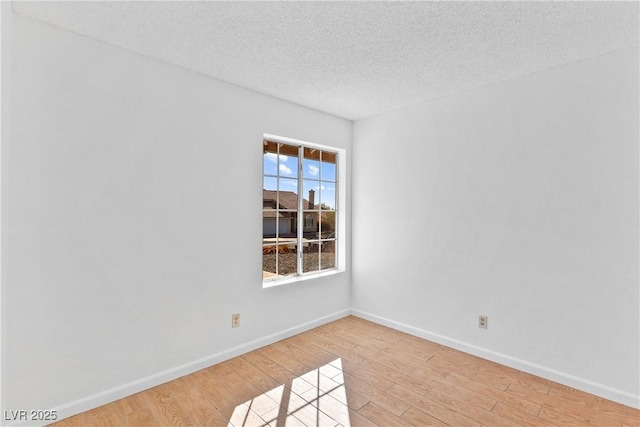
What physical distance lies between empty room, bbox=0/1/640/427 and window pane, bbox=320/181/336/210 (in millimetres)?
502

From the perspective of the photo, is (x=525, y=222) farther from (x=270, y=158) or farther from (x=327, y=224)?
(x=270, y=158)

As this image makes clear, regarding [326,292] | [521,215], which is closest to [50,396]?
[326,292]

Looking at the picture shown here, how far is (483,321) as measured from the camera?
287 centimetres

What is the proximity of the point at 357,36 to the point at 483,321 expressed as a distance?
8.62 feet

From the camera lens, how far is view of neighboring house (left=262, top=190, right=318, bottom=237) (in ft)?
10.6

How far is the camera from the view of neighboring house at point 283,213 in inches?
127

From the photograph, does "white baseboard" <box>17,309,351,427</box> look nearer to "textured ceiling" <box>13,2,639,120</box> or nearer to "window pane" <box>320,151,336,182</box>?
"window pane" <box>320,151,336,182</box>

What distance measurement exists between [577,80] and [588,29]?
20.2 inches

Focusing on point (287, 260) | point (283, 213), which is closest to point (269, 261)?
point (287, 260)

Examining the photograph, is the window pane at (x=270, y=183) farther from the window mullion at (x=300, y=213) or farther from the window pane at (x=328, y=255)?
the window pane at (x=328, y=255)

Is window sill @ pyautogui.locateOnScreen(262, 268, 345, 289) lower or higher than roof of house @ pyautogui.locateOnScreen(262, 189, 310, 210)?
lower

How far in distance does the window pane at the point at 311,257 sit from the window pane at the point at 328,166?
81 cm

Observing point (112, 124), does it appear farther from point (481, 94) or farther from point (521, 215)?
point (521, 215)

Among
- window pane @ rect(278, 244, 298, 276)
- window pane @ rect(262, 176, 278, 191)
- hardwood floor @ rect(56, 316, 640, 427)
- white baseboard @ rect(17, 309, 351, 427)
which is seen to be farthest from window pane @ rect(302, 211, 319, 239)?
hardwood floor @ rect(56, 316, 640, 427)
